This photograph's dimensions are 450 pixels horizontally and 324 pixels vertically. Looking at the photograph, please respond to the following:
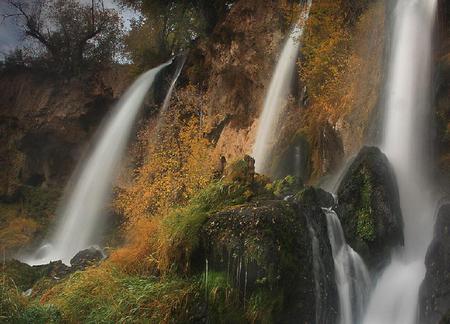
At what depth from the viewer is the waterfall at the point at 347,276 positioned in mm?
9750

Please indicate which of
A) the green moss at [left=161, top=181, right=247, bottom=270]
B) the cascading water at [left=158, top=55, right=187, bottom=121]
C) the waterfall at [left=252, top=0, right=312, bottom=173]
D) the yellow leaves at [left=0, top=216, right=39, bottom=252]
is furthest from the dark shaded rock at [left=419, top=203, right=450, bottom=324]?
the yellow leaves at [left=0, top=216, right=39, bottom=252]

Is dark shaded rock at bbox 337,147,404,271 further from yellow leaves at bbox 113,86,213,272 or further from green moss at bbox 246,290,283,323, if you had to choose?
yellow leaves at bbox 113,86,213,272

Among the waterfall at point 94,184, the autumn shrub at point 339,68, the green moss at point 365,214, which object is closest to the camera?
the green moss at point 365,214

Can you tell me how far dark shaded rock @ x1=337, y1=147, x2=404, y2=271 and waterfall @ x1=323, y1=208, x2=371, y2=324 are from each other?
0.36 metres

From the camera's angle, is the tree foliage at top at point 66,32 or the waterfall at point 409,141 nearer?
the waterfall at point 409,141

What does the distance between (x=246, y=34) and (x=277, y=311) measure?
719 inches

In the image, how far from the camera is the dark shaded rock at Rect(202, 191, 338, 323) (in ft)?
27.3

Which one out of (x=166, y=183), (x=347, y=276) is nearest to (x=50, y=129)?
(x=166, y=183)

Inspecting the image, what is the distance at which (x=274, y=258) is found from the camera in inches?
333

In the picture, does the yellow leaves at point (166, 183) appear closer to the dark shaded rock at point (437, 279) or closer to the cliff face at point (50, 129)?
the dark shaded rock at point (437, 279)

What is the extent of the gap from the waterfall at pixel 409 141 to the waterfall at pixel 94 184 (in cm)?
1540

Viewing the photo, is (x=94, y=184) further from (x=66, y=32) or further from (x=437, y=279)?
(x=437, y=279)

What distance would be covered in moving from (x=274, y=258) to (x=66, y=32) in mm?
27389

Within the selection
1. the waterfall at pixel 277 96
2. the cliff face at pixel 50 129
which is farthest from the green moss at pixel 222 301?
the cliff face at pixel 50 129
